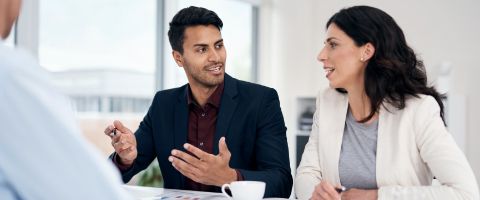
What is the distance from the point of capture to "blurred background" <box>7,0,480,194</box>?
350cm

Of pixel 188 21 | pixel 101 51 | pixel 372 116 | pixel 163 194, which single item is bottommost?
pixel 163 194

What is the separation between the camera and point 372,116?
1.98m

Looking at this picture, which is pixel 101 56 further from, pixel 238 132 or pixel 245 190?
pixel 245 190

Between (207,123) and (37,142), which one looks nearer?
(37,142)

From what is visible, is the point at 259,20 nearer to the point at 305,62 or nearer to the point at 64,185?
the point at 305,62

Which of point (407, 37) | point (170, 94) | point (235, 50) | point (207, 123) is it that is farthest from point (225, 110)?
point (407, 37)

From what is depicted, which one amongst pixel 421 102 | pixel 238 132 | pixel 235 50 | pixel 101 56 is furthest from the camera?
pixel 235 50

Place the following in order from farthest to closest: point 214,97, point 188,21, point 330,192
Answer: point 188,21 < point 214,97 < point 330,192

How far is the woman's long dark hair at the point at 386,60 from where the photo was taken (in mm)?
1918

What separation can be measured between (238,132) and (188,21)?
0.58 metres

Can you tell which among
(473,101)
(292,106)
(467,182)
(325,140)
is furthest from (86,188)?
(292,106)

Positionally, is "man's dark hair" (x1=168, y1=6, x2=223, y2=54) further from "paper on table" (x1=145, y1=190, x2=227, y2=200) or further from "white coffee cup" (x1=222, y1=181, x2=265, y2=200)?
"white coffee cup" (x1=222, y1=181, x2=265, y2=200)

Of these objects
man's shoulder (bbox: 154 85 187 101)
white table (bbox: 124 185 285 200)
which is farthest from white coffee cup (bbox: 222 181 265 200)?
man's shoulder (bbox: 154 85 187 101)

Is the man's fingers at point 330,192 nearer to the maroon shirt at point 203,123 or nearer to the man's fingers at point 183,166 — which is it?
the man's fingers at point 183,166
